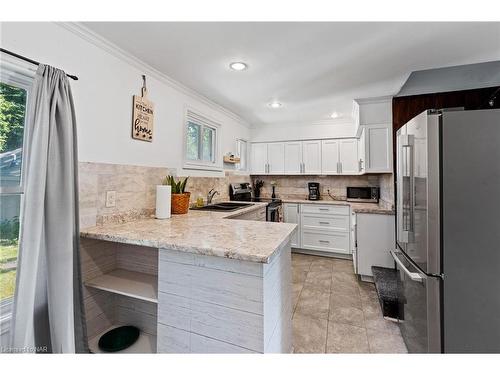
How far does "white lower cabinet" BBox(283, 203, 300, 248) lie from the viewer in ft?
12.7

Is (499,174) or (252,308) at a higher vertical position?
(499,174)

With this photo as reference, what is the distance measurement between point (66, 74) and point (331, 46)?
1.87 meters

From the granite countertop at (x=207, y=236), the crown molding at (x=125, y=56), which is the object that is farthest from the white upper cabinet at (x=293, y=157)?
the granite countertop at (x=207, y=236)

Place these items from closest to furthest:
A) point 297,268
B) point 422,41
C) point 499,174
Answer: point 499,174 → point 422,41 → point 297,268

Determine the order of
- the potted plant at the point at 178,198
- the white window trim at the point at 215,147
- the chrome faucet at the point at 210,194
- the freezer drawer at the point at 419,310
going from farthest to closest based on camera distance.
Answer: the chrome faucet at the point at 210,194 < the white window trim at the point at 215,147 < the potted plant at the point at 178,198 < the freezer drawer at the point at 419,310

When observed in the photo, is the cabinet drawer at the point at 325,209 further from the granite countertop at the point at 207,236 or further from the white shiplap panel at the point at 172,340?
the white shiplap panel at the point at 172,340

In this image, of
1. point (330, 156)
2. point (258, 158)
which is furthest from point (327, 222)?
point (258, 158)

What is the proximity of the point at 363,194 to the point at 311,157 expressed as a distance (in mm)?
1113

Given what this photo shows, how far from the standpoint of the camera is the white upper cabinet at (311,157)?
4078 millimetres

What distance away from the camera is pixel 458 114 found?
1.29m

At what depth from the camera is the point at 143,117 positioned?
6.57ft

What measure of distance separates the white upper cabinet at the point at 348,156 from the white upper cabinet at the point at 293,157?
0.72 m
